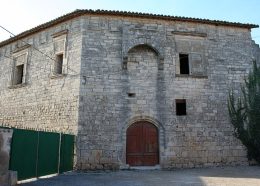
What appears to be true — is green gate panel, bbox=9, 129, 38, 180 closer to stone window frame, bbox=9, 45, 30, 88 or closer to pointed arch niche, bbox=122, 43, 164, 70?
pointed arch niche, bbox=122, 43, 164, 70

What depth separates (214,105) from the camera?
12.4 meters

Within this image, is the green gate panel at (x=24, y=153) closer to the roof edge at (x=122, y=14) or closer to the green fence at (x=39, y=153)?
the green fence at (x=39, y=153)

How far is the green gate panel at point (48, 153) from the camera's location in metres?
8.61

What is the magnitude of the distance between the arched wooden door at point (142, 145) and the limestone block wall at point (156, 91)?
24cm

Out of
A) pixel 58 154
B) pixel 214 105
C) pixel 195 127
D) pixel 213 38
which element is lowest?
pixel 58 154

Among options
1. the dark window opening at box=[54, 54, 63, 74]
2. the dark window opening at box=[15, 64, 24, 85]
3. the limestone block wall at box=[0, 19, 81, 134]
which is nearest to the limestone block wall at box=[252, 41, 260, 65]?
the limestone block wall at box=[0, 19, 81, 134]

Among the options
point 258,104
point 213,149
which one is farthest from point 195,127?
point 258,104

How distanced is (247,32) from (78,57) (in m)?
7.95

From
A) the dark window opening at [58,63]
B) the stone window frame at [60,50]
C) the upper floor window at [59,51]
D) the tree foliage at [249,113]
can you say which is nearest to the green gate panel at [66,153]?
the stone window frame at [60,50]

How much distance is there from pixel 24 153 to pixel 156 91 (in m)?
6.06

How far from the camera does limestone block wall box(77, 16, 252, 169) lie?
1141 cm

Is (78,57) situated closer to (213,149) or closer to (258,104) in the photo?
(213,149)

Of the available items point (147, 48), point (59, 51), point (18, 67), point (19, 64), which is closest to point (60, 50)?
point (59, 51)

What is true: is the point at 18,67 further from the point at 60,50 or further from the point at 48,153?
the point at 48,153
